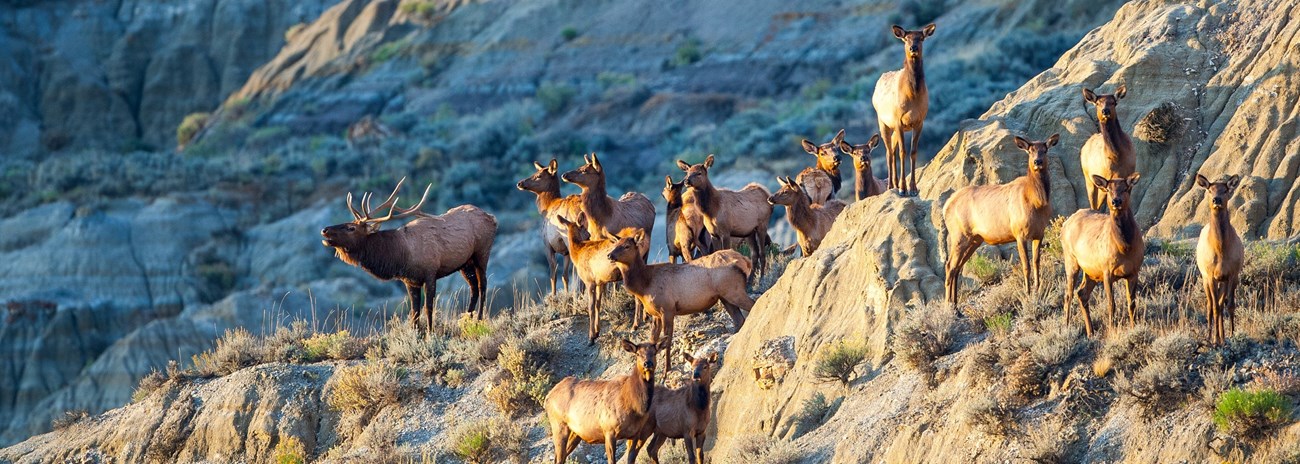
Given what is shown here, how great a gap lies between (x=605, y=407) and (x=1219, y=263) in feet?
18.6

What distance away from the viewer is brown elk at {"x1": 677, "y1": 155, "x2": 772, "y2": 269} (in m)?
21.0

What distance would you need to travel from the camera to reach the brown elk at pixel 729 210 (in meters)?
21.0

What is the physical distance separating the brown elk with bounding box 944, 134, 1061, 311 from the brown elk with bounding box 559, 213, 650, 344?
3.71 meters

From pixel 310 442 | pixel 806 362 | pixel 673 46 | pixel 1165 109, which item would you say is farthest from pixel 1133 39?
pixel 673 46

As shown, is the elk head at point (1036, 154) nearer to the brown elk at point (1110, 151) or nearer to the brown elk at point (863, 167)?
the brown elk at point (1110, 151)

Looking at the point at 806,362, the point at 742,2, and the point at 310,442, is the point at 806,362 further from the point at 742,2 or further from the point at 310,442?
the point at 742,2

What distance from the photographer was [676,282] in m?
18.1

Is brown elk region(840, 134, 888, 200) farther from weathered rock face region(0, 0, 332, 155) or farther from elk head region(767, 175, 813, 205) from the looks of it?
weathered rock face region(0, 0, 332, 155)

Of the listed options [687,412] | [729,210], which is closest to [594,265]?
[729,210]

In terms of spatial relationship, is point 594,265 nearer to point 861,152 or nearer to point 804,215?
point 804,215

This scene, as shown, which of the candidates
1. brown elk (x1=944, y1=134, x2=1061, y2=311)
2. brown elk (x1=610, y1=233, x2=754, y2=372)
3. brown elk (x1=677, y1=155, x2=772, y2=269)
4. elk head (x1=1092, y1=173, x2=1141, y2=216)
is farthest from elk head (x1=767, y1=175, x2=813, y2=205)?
elk head (x1=1092, y1=173, x2=1141, y2=216)

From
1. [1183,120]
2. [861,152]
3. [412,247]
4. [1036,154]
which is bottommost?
[412,247]

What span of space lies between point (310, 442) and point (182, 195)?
106ft

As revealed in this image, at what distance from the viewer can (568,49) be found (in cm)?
6512
